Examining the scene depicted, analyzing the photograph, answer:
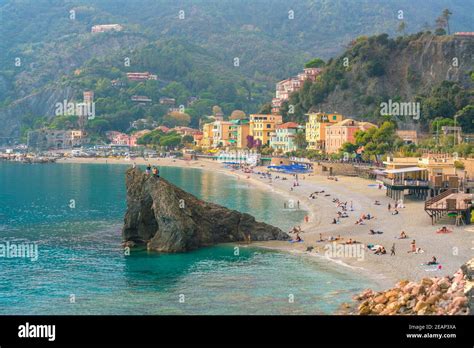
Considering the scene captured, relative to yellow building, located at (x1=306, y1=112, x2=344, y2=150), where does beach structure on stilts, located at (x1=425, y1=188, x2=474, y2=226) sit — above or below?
below

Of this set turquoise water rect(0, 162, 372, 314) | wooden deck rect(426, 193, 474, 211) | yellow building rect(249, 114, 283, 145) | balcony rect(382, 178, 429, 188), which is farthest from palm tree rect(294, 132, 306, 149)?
wooden deck rect(426, 193, 474, 211)

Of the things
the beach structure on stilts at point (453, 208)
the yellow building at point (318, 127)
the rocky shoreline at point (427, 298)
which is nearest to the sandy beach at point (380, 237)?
the beach structure on stilts at point (453, 208)

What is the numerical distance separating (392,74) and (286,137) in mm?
20039

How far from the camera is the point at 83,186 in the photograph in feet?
292

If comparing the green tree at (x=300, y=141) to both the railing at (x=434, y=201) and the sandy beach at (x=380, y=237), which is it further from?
the railing at (x=434, y=201)

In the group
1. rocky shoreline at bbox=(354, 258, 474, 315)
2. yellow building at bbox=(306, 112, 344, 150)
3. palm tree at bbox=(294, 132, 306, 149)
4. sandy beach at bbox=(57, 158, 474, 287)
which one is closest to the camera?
rocky shoreline at bbox=(354, 258, 474, 315)

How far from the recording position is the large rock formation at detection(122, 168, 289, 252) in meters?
39.4

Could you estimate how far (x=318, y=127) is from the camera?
110 metres

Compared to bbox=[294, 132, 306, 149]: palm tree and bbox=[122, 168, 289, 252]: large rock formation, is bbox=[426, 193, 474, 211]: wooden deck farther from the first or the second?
bbox=[294, 132, 306, 149]: palm tree

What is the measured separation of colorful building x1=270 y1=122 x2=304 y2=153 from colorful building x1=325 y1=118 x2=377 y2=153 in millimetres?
11283

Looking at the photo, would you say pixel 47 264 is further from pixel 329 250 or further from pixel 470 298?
pixel 470 298

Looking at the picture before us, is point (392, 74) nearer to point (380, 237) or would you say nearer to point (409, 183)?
point (409, 183)

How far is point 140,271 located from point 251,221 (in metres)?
10.4

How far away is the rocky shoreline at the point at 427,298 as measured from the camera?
74.2ft
